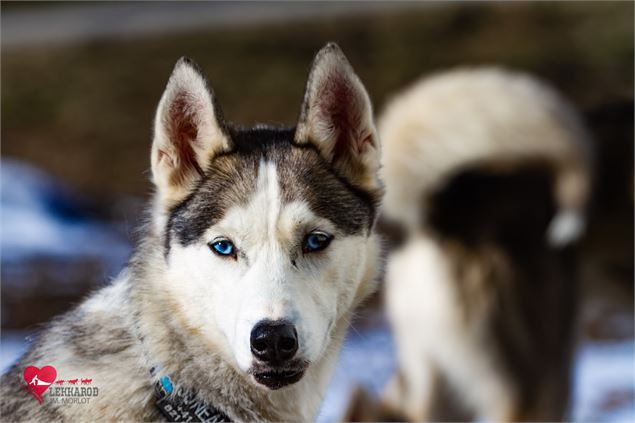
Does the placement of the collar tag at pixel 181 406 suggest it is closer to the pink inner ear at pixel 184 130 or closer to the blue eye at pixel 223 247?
the blue eye at pixel 223 247

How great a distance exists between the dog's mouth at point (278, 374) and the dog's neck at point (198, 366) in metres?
0.15

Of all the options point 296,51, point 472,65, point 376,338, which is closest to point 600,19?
point 472,65

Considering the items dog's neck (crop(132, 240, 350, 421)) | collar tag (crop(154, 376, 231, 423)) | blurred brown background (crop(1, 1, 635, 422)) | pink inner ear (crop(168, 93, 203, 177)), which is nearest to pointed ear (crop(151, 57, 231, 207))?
pink inner ear (crop(168, 93, 203, 177))

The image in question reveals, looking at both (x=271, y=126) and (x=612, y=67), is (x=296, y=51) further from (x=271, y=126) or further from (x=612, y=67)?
(x=271, y=126)

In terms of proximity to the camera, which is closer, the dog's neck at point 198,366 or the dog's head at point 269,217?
the dog's head at point 269,217

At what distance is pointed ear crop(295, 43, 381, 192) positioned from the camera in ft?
8.21

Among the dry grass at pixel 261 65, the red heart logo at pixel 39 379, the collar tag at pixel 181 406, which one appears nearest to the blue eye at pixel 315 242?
the collar tag at pixel 181 406

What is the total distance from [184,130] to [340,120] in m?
0.44

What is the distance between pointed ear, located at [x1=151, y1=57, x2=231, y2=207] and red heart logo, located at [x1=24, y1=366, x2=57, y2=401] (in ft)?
1.80

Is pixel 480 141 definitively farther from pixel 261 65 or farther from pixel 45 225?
pixel 261 65

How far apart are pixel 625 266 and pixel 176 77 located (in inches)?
132

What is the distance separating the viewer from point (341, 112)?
2.63 m

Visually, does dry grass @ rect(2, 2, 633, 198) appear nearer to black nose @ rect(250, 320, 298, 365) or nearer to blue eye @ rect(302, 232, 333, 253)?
blue eye @ rect(302, 232, 333, 253)

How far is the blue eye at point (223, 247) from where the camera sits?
2.36 metres
